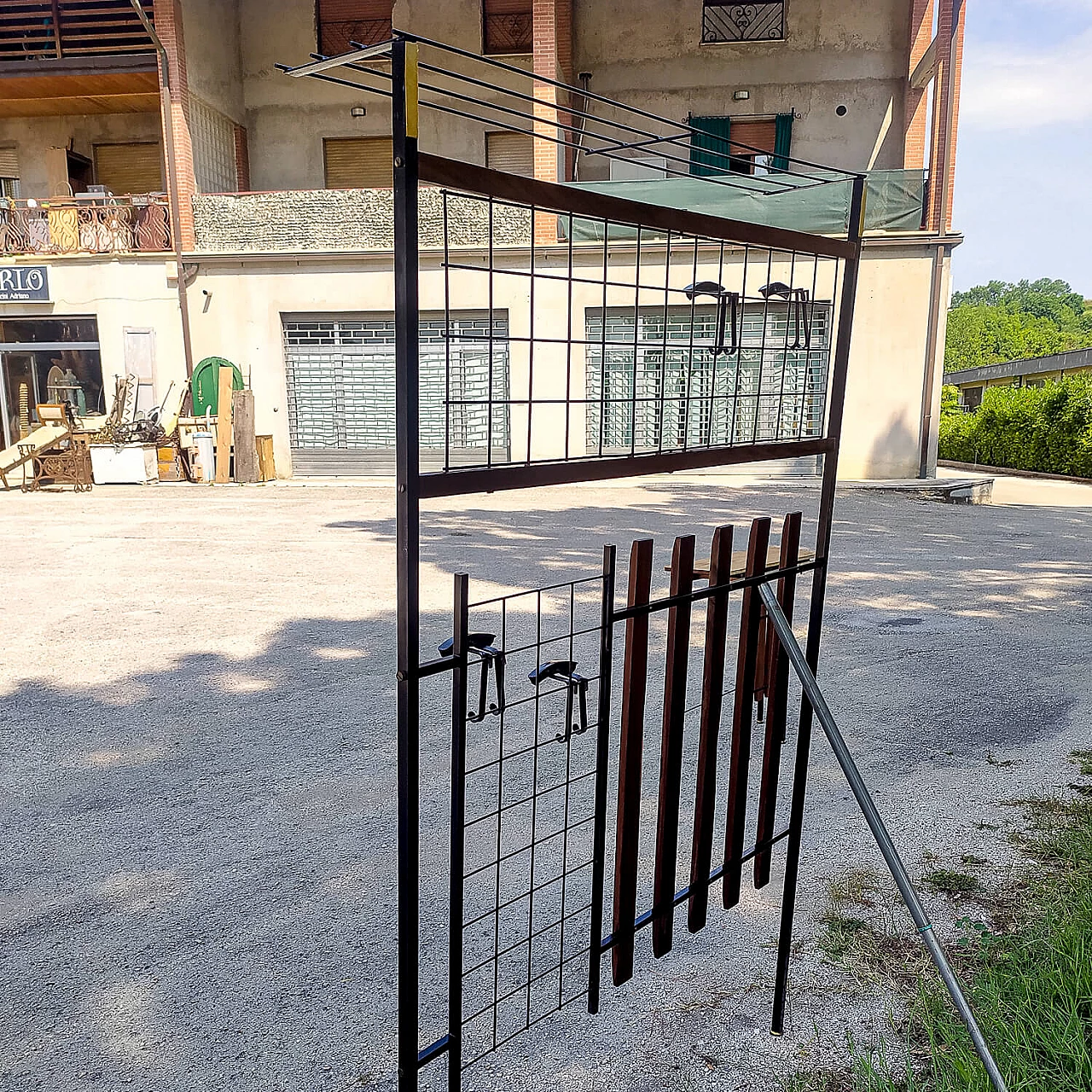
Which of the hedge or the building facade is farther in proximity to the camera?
the hedge

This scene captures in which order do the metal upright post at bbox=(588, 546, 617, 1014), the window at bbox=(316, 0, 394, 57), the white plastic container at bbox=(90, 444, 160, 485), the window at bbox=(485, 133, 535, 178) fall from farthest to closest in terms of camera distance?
the window at bbox=(485, 133, 535, 178) < the window at bbox=(316, 0, 394, 57) < the white plastic container at bbox=(90, 444, 160, 485) < the metal upright post at bbox=(588, 546, 617, 1014)

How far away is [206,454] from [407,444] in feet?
48.8

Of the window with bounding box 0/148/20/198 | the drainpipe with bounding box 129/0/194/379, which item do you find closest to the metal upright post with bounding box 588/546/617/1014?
the drainpipe with bounding box 129/0/194/379

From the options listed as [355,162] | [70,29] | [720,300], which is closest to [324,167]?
[355,162]

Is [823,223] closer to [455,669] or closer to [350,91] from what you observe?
[350,91]

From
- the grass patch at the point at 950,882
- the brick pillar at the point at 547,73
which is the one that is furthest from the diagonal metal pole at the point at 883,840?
the brick pillar at the point at 547,73

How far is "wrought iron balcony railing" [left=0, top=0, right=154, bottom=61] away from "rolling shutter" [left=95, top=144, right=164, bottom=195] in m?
1.79

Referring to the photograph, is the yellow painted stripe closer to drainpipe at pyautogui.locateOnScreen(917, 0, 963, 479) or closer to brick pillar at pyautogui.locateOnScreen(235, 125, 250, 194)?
drainpipe at pyautogui.locateOnScreen(917, 0, 963, 479)

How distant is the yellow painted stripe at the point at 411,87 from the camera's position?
4.91 ft

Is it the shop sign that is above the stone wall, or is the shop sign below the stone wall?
below

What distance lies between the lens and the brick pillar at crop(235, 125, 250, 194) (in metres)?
18.0

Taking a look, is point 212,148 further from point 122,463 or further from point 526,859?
point 526,859

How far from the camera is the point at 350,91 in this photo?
57.4 feet

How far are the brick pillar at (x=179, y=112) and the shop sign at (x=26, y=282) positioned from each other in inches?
99.8
